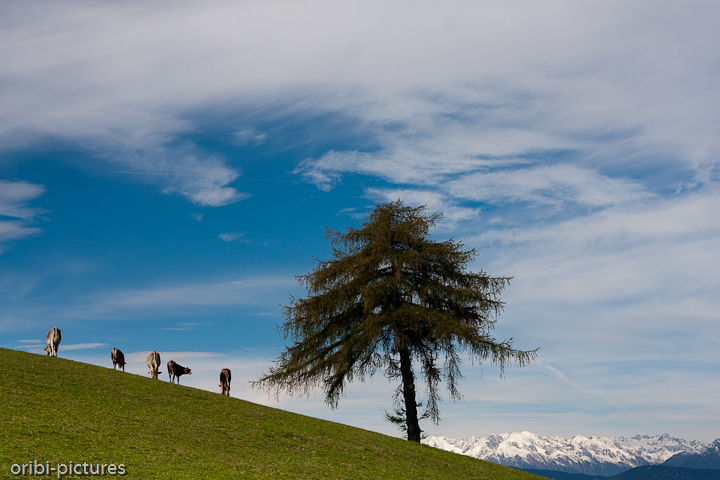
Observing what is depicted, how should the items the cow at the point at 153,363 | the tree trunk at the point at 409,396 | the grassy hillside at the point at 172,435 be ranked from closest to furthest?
the grassy hillside at the point at 172,435 < the tree trunk at the point at 409,396 < the cow at the point at 153,363

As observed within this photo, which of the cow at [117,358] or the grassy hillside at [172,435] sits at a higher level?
the cow at [117,358]

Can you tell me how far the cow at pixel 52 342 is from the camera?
31.7m

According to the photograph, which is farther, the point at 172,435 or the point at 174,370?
the point at 174,370

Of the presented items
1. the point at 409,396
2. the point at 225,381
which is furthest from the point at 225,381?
the point at 409,396

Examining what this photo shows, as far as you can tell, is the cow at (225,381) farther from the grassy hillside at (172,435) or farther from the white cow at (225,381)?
the grassy hillside at (172,435)

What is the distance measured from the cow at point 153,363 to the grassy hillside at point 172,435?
1.45m

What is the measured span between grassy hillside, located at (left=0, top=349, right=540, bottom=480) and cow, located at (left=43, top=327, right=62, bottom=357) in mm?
1720

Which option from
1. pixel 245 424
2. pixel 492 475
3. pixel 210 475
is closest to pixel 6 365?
pixel 245 424

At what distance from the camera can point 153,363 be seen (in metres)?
31.0

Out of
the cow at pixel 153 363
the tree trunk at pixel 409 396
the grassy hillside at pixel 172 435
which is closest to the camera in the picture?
the grassy hillside at pixel 172 435

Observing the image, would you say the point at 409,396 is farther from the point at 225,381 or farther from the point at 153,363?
the point at 153,363

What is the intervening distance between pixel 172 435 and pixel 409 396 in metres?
15.3

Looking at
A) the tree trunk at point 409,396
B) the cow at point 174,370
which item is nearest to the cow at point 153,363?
the cow at point 174,370

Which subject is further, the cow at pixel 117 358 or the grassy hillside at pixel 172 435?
the cow at pixel 117 358
